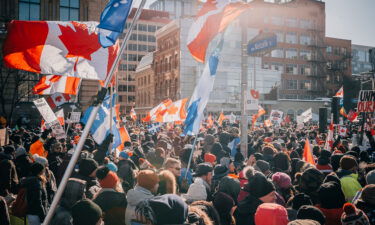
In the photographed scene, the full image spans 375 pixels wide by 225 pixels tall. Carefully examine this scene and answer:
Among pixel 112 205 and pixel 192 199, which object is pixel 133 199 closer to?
pixel 112 205

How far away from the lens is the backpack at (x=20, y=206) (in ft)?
16.1

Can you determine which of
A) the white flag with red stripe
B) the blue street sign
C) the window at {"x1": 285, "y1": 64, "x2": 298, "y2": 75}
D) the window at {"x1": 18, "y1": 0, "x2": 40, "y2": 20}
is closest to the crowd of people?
the white flag with red stripe

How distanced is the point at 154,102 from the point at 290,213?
207 ft

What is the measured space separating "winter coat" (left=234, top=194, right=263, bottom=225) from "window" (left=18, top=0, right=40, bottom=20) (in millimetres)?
27606

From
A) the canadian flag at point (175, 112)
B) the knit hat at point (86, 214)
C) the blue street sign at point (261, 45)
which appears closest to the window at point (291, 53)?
the canadian flag at point (175, 112)

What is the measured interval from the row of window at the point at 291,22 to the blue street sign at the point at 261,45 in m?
61.3

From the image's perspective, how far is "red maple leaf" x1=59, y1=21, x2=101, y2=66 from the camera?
7.11m

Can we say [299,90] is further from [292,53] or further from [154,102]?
[154,102]

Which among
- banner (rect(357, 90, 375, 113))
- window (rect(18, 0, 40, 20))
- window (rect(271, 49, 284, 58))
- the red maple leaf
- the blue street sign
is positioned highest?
window (rect(271, 49, 284, 58))

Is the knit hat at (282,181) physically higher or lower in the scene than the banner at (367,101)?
lower

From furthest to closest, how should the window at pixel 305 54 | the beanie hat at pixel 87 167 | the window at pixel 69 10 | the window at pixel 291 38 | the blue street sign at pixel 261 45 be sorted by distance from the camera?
the window at pixel 305 54 → the window at pixel 291 38 → the window at pixel 69 10 → the blue street sign at pixel 261 45 → the beanie hat at pixel 87 167

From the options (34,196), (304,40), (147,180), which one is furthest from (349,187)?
(304,40)

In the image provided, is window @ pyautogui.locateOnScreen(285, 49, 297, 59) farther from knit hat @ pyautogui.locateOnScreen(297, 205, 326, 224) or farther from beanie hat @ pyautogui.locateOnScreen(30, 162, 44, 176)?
knit hat @ pyautogui.locateOnScreen(297, 205, 326, 224)

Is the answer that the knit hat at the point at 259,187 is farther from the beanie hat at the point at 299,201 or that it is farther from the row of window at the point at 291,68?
the row of window at the point at 291,68
